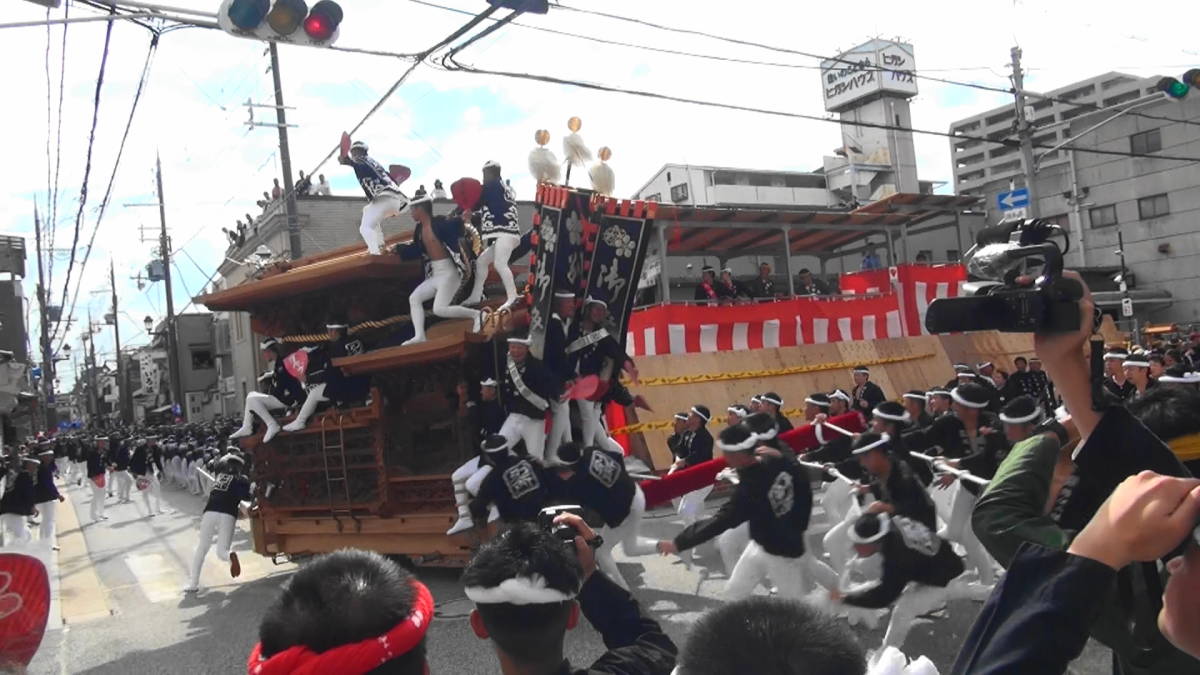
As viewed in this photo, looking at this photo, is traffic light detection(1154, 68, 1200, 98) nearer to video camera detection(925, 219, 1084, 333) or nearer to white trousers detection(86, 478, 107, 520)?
video camera detection(925, 219, 1084, 333)

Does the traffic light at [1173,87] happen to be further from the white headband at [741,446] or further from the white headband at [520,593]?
the white headband at [520,593]

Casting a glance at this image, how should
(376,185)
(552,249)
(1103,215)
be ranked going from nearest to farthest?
1. (552,249)
2. (376,185)
3. (1103,215)

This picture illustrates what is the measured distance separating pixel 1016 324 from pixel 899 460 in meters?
4.34

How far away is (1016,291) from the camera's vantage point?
1769mm

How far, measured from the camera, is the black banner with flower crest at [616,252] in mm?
8727

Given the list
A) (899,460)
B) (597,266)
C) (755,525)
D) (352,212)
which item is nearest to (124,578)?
(597,266)

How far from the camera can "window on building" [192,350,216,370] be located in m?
46.0

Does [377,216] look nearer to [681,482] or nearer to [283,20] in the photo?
[283,20]

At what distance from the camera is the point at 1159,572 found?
73.0 inches

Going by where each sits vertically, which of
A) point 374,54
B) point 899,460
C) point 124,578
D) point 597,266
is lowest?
point 124,578

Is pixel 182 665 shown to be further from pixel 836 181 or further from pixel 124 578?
pixel 836 181

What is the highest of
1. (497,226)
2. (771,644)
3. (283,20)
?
(283,20)

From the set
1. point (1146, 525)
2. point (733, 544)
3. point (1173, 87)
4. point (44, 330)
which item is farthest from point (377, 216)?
point (44, 330)

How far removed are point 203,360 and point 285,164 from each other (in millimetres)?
32185
